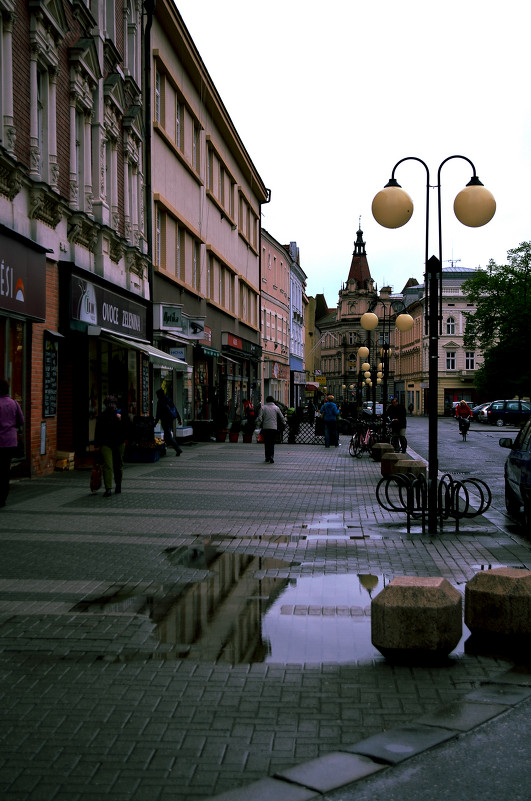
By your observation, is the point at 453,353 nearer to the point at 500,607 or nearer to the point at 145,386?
the point at 145,386

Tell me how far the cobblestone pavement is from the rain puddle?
0.09 feet

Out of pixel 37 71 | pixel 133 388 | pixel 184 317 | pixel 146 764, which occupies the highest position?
pixel 37 71

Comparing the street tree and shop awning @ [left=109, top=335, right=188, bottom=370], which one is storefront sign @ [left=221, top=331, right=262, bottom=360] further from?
the street tree

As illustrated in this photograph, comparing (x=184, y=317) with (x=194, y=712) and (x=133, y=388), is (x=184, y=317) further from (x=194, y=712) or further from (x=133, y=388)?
(x=194, y=712)

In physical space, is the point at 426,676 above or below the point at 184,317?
below

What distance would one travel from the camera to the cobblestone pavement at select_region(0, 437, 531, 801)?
163 inches

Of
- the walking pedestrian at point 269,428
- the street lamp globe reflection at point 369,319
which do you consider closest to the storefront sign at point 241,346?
the street lamp globe reflection at point 369,319

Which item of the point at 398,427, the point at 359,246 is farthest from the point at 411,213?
the point at 359,246

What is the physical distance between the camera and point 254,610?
702cm

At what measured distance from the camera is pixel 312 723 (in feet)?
15.1

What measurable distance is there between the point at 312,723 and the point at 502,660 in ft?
5.72

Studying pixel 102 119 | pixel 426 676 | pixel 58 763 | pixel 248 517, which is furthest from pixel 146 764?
pixel 102 119

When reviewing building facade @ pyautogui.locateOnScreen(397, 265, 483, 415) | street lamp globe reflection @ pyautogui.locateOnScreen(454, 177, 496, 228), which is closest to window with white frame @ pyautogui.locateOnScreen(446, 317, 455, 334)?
building facade @ pyautogui.locateOnScreen(397, 265, 483, 415)

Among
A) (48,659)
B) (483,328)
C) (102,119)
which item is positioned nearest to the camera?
(48,659)
